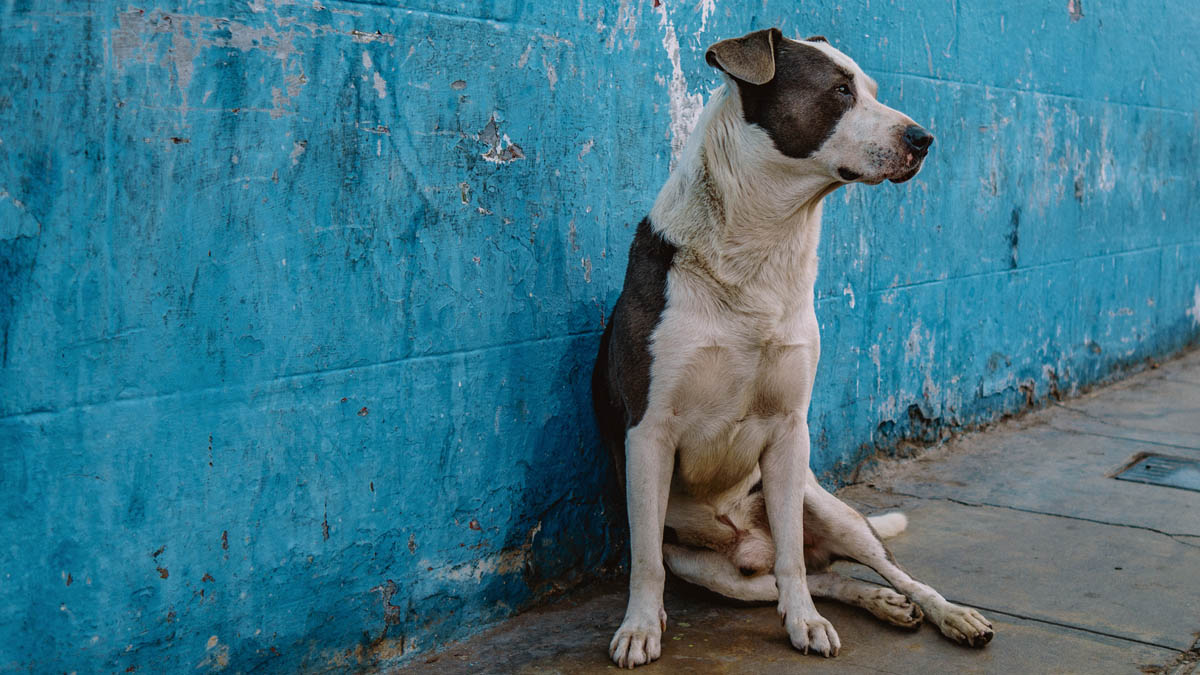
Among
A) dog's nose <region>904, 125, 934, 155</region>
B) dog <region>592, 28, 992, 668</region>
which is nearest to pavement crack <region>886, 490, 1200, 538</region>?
dog <region>592, 28, 992, 668</region>

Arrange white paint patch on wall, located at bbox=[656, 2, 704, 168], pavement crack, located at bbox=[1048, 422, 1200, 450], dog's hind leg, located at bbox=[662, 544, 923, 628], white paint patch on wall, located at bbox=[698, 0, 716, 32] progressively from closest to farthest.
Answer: dog's hind leg, located at bbox=[662, 544, 923, 628] → white paint patch on wall, located at bbox=[656, 2, 704, 168] → white paint patch on wall, located at bbox=[698, 0, 716, 32] → pavement crack, located at bbox=[1048, 422, 1200, 450]

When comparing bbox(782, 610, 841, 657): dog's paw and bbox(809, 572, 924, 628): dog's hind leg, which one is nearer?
bbox(782, 610, 841, 657): dog's paw

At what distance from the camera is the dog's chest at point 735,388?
2875 mm

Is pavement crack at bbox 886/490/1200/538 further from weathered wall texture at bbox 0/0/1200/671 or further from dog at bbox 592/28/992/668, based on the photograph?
dog at bbox 592/28/992/668

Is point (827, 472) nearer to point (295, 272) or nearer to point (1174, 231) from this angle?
point (295, 272)

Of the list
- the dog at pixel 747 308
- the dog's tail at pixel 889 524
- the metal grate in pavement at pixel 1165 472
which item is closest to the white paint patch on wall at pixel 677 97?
the dog at pixel 747 308

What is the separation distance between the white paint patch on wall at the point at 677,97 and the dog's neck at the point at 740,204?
69cm

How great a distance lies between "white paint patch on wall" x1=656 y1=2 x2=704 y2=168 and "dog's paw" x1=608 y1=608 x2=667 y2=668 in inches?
61.0

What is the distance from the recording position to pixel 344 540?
9.08 ft

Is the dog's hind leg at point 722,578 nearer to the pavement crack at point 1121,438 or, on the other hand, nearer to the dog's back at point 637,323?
the dog's back at point 637,323

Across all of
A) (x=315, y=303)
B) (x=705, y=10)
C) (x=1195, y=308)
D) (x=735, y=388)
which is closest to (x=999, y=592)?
(x=735, y=388)

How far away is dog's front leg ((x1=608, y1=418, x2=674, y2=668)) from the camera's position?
9.55ft

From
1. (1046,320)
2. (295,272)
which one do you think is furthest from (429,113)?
(1046,320)

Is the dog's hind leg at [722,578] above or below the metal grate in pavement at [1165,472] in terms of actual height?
above
